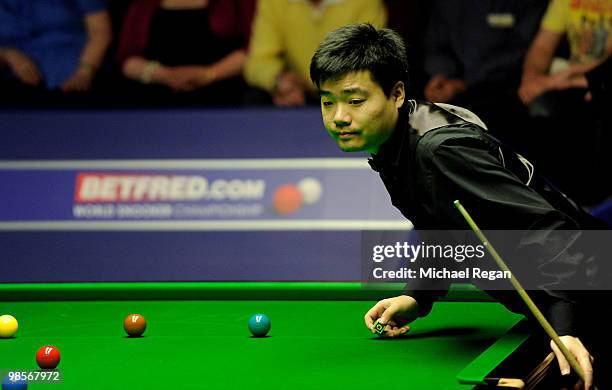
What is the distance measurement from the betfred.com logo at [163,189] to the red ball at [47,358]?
3.12 m

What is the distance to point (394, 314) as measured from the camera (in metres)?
3.74

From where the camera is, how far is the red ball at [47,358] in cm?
324

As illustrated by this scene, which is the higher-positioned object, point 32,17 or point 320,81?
point 32,17

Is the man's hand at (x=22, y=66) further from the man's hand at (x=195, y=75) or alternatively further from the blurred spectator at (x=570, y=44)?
the blurred spectator at (x=570, y=44)

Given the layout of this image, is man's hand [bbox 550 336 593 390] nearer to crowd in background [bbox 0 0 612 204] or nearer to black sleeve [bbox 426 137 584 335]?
black sleeve [bbox 426 137 584 335]

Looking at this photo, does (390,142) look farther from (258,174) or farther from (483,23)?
(483,23)

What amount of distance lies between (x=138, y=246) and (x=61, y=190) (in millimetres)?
578

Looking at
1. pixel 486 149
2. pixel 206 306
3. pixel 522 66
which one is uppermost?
pixel 522 66

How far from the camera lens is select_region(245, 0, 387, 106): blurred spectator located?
22.6 ft

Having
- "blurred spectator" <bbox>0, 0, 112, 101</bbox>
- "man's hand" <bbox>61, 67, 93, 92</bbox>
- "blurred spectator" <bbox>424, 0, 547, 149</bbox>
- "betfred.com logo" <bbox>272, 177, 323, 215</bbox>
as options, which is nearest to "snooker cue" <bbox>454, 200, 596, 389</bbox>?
"betfred.com logo" <bbox>272, 177, 323, 215</bbox>

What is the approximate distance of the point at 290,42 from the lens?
700 centimetres

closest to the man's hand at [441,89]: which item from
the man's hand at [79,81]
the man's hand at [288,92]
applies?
the man's hand at [288,92]

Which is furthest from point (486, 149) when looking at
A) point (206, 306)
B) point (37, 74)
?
point (37, 74)

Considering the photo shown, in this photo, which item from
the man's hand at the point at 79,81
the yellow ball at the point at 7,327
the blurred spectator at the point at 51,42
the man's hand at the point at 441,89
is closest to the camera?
the yellow ball at the point at 7,327
